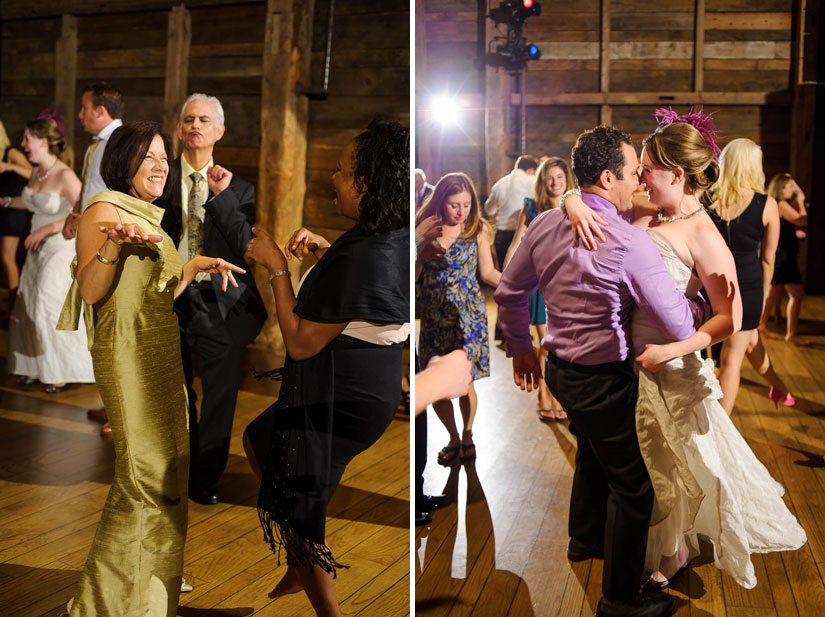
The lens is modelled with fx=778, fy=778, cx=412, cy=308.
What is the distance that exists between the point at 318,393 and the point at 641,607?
3.68 ft

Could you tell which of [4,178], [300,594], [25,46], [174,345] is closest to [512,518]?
[300,594]

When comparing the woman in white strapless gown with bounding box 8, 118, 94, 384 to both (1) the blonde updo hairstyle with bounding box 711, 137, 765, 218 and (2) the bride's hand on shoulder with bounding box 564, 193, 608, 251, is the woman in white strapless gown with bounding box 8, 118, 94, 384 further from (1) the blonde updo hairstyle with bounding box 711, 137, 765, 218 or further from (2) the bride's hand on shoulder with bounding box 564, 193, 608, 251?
(1) the blonde updo hairstyle with bounding box 711, 137, 765, 218

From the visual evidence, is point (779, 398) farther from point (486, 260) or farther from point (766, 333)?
point (486, 260)

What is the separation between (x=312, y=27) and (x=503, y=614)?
5.78ft

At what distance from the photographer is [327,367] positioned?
6.77ft

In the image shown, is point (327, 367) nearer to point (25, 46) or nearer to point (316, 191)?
point (316, 191)

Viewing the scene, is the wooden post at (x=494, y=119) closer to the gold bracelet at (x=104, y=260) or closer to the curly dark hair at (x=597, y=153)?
the curly dark hair at (x=597, y=153)

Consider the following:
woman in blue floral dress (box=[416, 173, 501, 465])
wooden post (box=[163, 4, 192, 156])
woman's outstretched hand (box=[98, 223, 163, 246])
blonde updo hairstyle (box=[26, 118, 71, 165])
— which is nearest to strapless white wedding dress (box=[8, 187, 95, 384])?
blonde updo hairstyle (box=[26, 118, 71, 165])

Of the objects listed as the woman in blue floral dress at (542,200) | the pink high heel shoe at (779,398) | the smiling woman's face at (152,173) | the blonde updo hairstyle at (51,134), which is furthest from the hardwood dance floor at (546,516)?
the blonde updo hairstyle at (51,134)

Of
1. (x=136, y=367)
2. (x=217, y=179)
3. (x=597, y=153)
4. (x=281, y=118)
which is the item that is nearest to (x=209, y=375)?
(x=136, y=367)

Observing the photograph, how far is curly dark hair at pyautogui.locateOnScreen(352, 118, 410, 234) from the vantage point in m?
2.01

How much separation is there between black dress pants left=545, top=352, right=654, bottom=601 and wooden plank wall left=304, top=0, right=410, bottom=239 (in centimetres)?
80

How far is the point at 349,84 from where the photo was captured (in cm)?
207

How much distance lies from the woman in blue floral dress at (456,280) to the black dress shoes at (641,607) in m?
0.70
